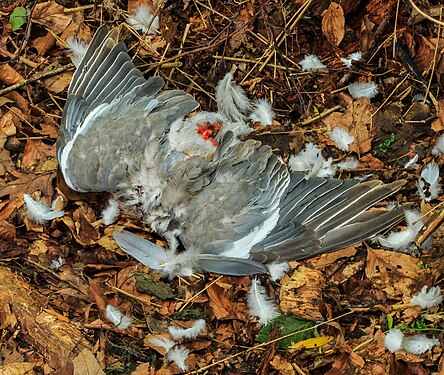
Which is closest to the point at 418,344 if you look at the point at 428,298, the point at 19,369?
the point at 428,298

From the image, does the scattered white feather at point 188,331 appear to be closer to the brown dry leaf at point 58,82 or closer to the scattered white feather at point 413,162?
the scattered white feather at point 413,162

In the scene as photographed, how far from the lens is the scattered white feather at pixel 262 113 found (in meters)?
3.76

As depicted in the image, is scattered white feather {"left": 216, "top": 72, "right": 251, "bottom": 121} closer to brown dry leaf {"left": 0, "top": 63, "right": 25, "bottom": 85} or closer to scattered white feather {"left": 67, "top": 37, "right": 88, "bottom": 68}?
scattered white feather {"left": 67, "top": 37, "right": 88, "bottom": 68}

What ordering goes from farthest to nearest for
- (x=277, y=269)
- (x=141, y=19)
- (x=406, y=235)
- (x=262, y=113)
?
1. (x=141, y=19)
2. (x=262, y=113)
3. (x=406, y=235)
4. (x=277, y=269)

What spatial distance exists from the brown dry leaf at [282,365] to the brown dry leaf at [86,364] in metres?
1.01

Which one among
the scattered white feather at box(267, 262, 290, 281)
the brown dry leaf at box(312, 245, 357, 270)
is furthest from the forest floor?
the scattered white feather at box(267, 262, 290, 281)

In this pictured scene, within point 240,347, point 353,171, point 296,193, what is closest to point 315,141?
point 353,171

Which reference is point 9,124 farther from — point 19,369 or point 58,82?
point 19,369

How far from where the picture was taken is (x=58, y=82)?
3900 millimetres

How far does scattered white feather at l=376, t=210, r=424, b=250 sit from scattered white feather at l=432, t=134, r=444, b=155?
426mm

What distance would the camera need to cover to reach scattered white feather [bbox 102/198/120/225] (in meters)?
3.64

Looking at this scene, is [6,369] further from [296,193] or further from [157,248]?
[296,193]

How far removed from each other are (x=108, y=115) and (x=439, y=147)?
1998 millimetres

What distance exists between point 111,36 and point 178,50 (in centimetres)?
46
